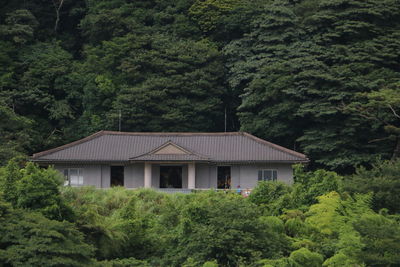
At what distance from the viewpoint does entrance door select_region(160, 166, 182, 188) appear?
144 feet

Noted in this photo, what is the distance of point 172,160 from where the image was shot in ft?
138

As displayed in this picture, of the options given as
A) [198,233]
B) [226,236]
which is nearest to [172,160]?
[198,233]

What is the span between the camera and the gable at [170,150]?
139ft

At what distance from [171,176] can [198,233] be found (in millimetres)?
23579

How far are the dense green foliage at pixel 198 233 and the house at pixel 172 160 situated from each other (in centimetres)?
1732

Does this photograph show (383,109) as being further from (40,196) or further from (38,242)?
(38,242)

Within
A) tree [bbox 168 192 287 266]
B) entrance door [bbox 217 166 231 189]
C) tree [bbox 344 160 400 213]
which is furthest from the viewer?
entrance door [bbox 217 166 231 189]

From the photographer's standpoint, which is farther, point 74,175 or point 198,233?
point 74,175

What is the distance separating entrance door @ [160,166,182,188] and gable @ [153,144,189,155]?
1.72 meters

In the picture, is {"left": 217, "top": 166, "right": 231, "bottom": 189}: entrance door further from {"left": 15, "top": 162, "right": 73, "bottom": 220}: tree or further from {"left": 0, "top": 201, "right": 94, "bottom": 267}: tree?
{"left": 0, "top": 201, "right": 94, "bottom": 267}: tree

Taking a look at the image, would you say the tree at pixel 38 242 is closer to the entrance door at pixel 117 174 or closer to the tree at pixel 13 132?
the tree at pixel 13 132

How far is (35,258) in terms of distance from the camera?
17328mm

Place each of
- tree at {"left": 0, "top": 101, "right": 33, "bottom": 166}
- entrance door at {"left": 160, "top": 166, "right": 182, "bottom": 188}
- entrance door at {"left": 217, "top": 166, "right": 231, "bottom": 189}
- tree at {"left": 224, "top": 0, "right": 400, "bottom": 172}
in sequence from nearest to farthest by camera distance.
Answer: tree at {"left": 0, "top": 101, "right": 33, "bottom": 166} → entrance door at {"left": 217, "top": 166, "right": 231, "bottom": 189} → entrance door at {"left": 160, "top": 166, "right": 182, "bottom": 188} → tree at {"left": 224, "top": 0, "right": 400, "bottom": 172}

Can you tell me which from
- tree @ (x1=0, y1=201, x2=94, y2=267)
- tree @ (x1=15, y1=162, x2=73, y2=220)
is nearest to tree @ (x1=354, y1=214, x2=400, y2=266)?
tree @ (x1=0, y1=201, x2=94, y2=267)
